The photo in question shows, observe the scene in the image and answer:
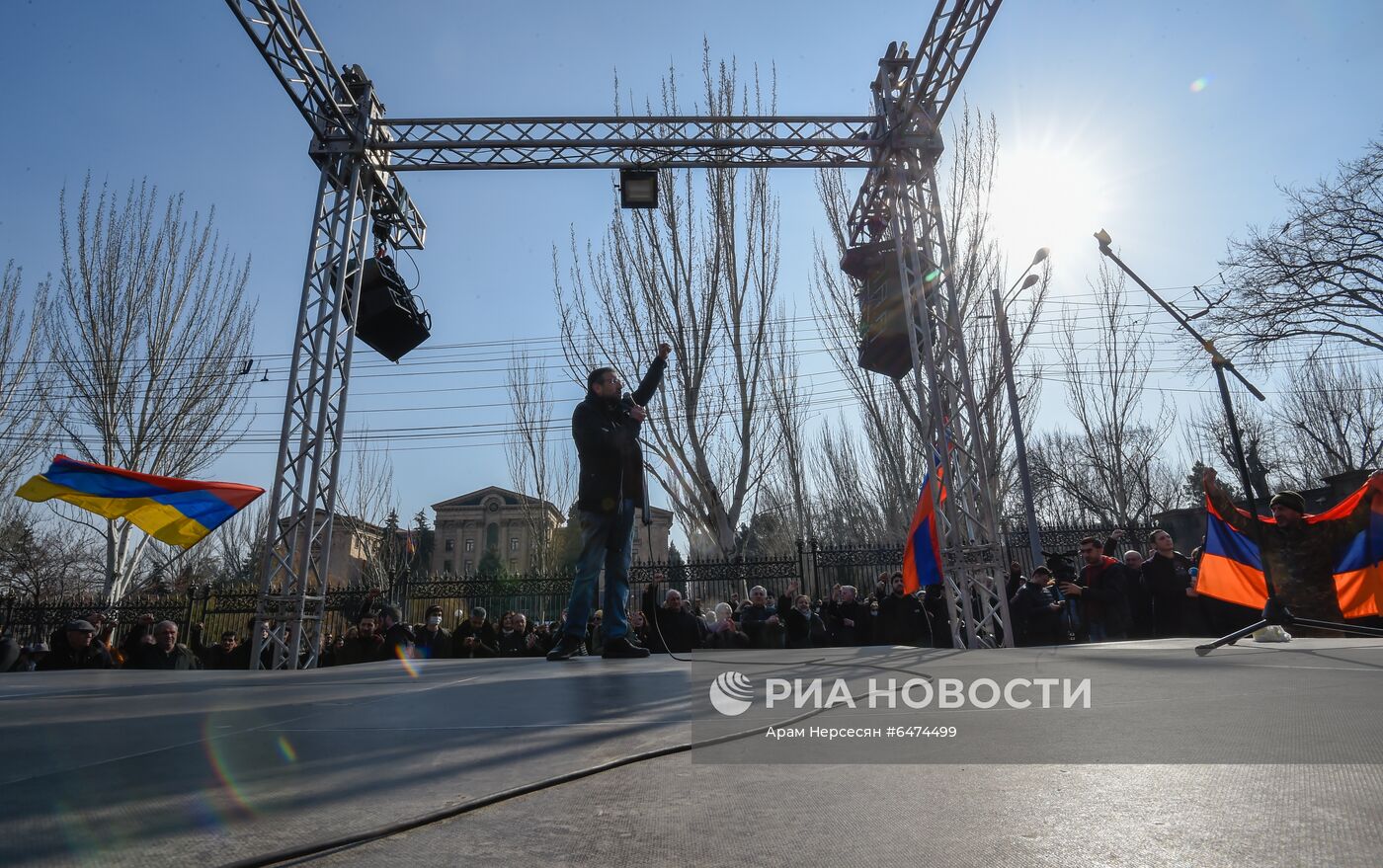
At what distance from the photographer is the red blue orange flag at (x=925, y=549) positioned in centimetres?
697

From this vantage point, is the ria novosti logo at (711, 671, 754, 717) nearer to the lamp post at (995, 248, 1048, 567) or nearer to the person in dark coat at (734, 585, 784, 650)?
the person in dark coat at (734, 585, 784, 650)

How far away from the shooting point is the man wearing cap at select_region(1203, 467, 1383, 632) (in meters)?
4.84

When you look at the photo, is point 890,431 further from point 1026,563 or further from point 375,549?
point 375,549

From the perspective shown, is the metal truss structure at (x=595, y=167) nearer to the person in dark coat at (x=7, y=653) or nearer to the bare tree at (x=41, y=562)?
the person in dark coat at (x=7, y=653)

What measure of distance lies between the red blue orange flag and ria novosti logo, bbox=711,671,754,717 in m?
4.46

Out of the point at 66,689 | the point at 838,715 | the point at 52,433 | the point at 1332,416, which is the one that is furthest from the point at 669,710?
the point at 1332,416

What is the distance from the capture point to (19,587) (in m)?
22.0

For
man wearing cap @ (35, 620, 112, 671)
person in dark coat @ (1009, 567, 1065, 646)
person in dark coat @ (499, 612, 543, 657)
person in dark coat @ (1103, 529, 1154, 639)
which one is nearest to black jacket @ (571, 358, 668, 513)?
person in dark coat @ (499, 612, 543, 657)

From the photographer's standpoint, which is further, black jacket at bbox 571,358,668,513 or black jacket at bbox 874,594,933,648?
black jacket at bbox 874,594,933,648

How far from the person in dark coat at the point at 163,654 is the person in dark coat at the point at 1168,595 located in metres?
10.3

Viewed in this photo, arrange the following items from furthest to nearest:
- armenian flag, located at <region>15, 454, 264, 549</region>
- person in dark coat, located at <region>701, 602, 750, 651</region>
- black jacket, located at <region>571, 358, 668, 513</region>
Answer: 1. person in dark coat, located at <region>701, 602, 750, 651</region>
2. armenian flag, located at <region>15, 454, 264, 549</region>
3. black jacket, located at <region>571, 358, 668, 513</region>

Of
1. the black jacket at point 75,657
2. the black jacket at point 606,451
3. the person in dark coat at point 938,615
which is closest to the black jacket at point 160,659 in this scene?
the black jacket at point 75,657

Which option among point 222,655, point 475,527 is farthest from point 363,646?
point 475,527

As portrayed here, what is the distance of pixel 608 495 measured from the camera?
14.9 feet
